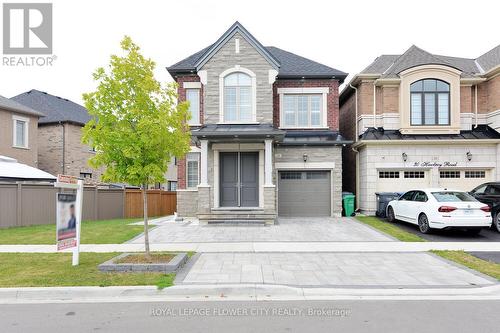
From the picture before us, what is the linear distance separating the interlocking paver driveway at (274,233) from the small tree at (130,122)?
3892mm

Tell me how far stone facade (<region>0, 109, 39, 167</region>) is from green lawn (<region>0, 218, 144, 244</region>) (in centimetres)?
929

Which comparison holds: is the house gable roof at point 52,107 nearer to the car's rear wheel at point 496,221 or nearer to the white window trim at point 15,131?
the white window trim at point 15,131

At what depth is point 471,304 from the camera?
213 inches

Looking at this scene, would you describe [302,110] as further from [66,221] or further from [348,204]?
[66,221]

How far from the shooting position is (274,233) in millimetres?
11648

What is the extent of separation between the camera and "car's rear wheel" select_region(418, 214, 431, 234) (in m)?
11.5

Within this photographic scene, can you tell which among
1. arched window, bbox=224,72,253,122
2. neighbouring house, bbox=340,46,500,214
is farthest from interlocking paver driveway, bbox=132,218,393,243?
arched window, bbox=224,72,253,122

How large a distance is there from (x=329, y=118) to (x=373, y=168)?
130 inches

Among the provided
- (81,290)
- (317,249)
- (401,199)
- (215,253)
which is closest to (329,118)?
(401,199)

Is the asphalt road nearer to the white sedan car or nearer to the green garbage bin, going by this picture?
the white sedan car

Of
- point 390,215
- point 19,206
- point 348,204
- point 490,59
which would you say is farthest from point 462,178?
point 19,206

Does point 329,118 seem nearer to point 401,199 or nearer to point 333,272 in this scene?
point 401,199

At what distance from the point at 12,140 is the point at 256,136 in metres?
16.8

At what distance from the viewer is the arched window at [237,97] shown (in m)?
15.3
